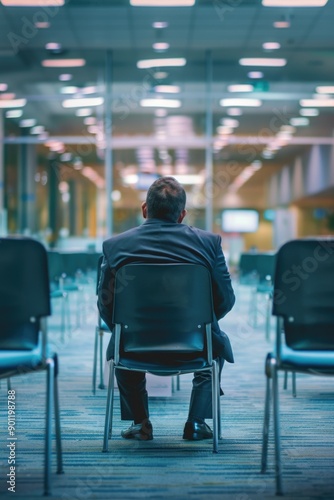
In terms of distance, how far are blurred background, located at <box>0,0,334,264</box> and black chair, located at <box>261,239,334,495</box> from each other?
23.8ft

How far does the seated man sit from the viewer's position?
273 centimetres

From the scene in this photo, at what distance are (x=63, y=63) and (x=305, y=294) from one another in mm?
8494

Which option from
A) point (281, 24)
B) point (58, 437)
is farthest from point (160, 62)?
point (58, 437)

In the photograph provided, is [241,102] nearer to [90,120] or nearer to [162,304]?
[90,120]

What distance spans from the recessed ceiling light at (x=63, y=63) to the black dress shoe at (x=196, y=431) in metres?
8.05

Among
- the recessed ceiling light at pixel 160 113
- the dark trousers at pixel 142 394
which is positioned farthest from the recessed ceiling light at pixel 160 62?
the dark trousers at pixel 142 394

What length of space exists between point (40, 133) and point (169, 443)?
316 inches

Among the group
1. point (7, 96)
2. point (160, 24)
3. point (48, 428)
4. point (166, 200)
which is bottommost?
point (48, 428)

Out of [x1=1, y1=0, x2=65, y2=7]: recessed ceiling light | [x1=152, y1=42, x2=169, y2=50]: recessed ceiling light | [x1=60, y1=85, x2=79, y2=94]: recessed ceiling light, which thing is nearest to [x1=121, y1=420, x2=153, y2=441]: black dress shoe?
[x1=1, y1=0, x2=65, y2=7]: recessed ceiling light

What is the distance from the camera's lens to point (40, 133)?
1016 centimetres

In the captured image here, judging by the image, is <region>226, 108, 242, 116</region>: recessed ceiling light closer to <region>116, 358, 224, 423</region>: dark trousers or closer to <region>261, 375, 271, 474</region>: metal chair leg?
<region>116, 358, 224, 423</region>: dark trousers

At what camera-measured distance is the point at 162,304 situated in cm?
262

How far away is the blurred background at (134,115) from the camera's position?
9.73 metres

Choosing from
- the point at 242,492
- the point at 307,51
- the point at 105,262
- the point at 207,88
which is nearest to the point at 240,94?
the point at 207,88
